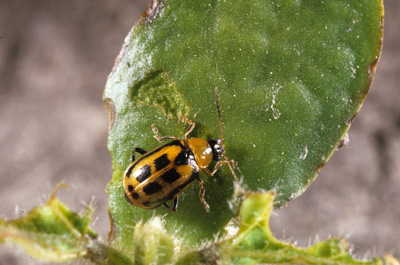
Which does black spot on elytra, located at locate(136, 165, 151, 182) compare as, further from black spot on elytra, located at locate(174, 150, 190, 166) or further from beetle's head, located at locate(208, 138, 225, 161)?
beetle's head, located at locate(208, 138, 225, 161)

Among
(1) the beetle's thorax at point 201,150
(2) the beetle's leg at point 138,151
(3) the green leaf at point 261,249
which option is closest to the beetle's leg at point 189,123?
(1) the beetle's thorax at point 201,150

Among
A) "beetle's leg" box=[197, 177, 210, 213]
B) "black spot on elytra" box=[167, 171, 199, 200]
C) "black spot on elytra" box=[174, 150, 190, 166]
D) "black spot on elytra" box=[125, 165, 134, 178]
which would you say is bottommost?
"beetle's leg" box=[197, 177, 210, 213]

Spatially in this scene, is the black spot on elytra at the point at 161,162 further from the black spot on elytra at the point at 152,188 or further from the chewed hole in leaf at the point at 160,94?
the chewed hole in leaf at the point at 160,94

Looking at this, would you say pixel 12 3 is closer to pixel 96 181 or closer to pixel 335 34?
pixel 96 181

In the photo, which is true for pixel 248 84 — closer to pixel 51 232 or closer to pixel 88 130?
pixel 51 232

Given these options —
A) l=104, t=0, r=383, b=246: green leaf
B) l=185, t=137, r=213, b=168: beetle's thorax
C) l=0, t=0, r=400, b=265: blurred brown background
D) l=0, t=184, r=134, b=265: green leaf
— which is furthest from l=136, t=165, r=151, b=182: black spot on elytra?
l=0, t=0, r=400, b=265: blurred brown background

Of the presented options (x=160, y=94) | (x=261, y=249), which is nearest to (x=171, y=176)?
(x=160, y=94)
